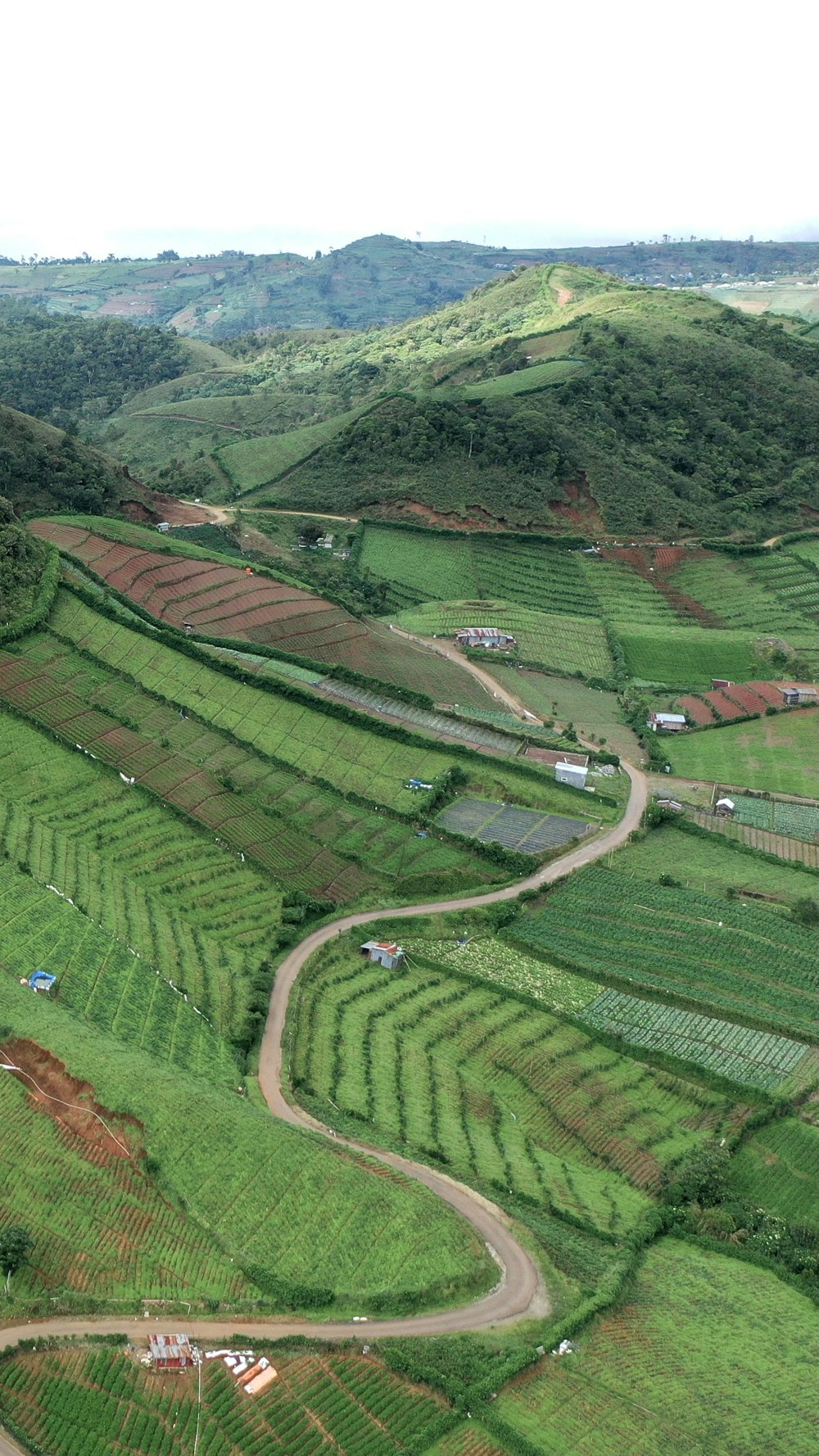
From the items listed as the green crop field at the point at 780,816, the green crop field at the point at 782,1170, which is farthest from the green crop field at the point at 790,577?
the green crop field at the point at 782,1170

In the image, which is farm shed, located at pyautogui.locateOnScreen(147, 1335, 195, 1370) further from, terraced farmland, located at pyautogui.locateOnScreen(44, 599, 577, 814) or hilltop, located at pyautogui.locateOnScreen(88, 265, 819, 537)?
hilltop, located at pyautogui.locateOnScreen(88, 265, 819, 537)

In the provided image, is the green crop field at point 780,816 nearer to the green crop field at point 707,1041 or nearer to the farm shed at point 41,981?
the green crop field at point 707,1041

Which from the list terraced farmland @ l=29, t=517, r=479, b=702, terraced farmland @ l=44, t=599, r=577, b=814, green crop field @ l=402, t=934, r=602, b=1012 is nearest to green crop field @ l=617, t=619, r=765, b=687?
terraced farmland @ l=29, t=517, r=479, b=702

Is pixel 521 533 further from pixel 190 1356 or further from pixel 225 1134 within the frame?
pixel 190 1356

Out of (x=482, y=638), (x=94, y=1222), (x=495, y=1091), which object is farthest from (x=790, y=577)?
(x=94, y=1222)

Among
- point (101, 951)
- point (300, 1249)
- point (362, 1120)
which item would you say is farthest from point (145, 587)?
point (300, 1249)
